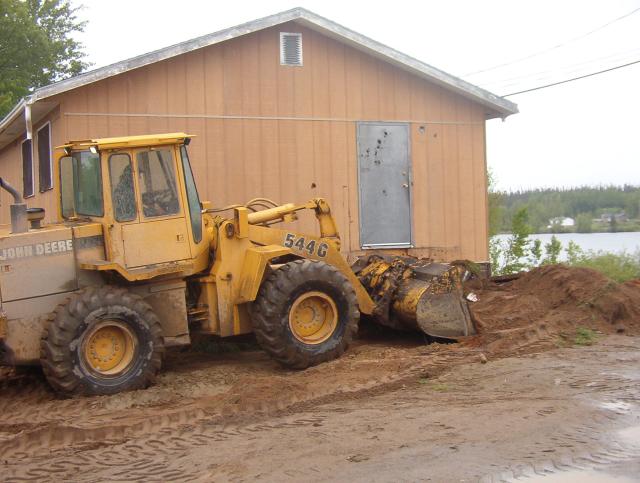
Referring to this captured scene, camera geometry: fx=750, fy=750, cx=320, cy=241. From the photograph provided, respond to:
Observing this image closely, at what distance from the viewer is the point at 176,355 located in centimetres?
1027

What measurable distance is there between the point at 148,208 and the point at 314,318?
2450 mm

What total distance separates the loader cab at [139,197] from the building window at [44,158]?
142 inches

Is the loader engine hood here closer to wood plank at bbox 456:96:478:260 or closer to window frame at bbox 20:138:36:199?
window frame at bbox 20:138:36:199

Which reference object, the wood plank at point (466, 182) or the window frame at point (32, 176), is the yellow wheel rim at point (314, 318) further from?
the window frame at point (32, 176)

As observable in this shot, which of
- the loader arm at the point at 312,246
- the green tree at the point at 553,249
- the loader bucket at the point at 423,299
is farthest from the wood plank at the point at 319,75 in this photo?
the green tree at the point at 553,249

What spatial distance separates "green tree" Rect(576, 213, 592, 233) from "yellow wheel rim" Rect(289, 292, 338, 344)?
19861mm

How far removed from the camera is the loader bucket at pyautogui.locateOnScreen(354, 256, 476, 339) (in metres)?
9.98

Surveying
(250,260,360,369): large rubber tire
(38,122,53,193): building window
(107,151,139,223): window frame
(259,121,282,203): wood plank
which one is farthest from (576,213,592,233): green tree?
(107,151,139,223): window frame

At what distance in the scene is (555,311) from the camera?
1099 cm

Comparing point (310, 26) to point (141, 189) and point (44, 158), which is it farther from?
point (141, 189)

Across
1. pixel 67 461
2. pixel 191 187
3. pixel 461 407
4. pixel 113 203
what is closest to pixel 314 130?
pixel 191 187

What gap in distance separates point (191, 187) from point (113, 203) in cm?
96

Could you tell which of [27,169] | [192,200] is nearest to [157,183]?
[192,200]

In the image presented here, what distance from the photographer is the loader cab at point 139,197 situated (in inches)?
326
